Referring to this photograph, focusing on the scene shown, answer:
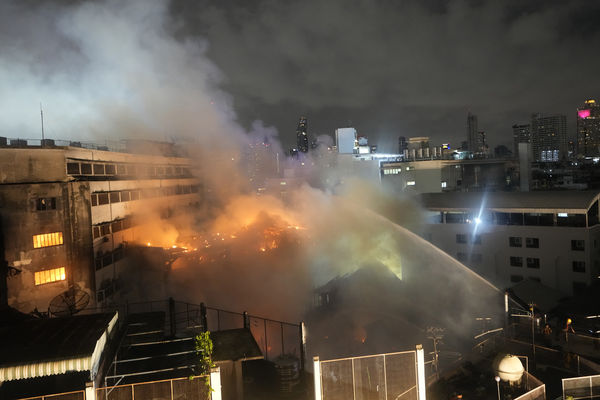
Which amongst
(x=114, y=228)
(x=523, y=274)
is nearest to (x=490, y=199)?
(x=523, y=274)

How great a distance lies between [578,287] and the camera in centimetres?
2747

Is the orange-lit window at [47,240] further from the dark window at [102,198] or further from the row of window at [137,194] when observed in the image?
the dark window at [102,198]

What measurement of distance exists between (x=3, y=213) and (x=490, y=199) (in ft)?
103

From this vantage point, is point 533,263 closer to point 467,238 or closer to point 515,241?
point 515,241

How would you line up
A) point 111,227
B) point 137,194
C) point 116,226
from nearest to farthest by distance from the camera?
point 111,227 < point 116,226 < point 137,194

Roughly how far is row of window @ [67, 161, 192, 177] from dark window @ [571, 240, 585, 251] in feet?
102

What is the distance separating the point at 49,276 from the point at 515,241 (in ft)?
98.1

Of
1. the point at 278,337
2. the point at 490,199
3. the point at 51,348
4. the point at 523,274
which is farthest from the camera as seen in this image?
the point at 490,199

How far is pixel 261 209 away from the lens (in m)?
36.8

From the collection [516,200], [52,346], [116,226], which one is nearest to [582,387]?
Answer: [52,346]

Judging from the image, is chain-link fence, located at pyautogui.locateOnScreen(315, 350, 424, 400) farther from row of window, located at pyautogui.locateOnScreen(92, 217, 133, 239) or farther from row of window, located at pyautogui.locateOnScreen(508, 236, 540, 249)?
row of window, located at pyautogui.locateOnScreen(508, 236, 540, 249)

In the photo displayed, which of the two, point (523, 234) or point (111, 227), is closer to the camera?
point (111, 227)

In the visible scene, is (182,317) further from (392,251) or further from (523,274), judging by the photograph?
(523,274)

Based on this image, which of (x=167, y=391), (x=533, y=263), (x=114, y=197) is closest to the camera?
(x=167, y=391)
